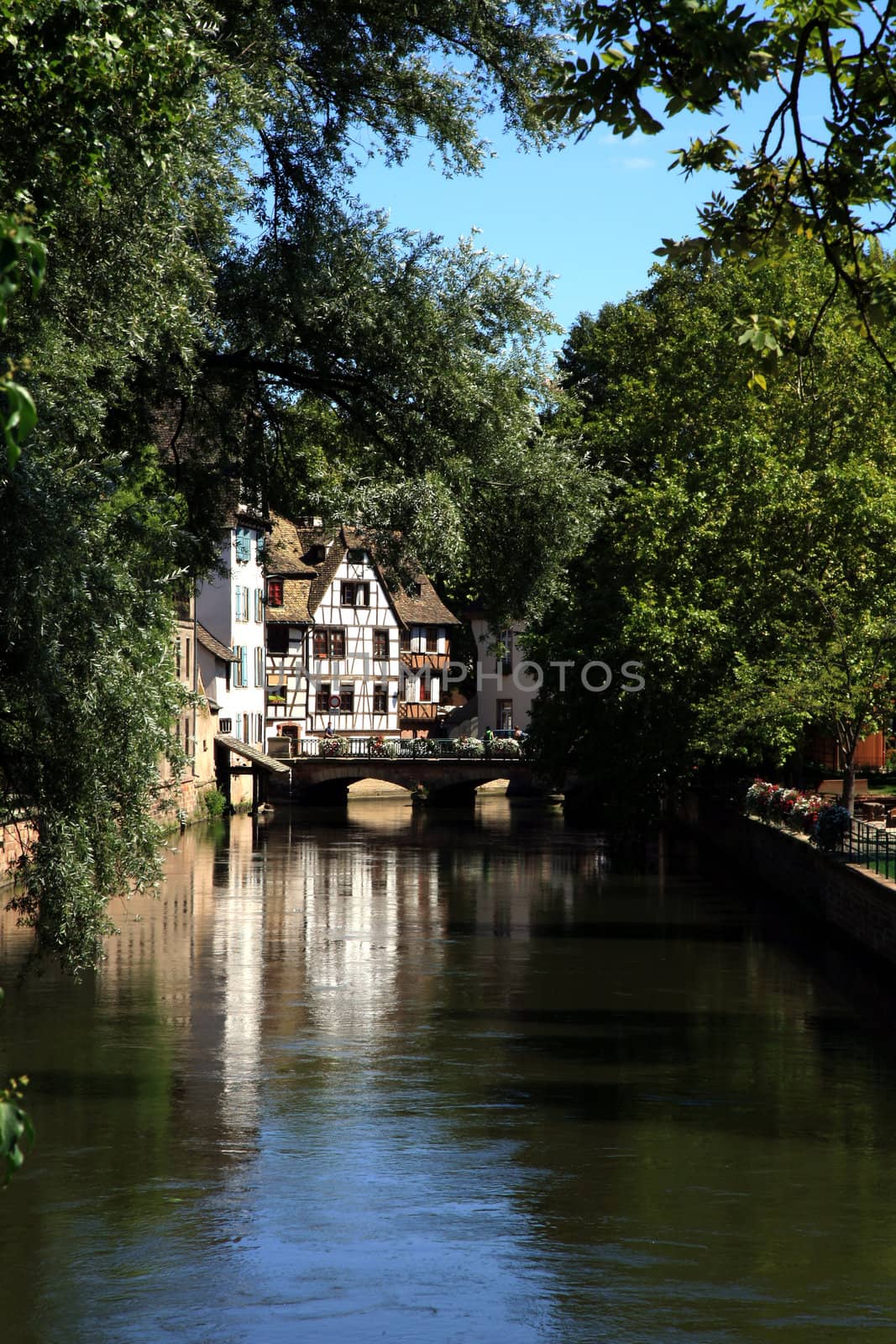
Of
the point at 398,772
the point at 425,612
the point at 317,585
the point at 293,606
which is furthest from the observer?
the point at 425,612

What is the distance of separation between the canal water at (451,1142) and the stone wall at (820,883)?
1.06 m

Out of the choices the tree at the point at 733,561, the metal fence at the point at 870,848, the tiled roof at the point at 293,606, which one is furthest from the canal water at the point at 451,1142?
the tiled roof at the point at 293,606

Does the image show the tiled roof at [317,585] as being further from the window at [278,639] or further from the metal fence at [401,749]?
the metal fence at [401,749]

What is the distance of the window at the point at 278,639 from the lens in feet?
253

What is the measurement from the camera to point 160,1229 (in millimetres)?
15109

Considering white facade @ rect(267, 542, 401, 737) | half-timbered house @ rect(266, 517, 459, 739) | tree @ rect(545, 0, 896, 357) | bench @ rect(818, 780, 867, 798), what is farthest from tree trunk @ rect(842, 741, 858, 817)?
white facade @ rect(267, 542, 401, 737)

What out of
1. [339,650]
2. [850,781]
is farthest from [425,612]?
[850,781]

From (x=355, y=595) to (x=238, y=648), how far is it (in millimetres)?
12021

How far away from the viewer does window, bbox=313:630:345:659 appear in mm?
78812

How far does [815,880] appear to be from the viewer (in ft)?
111

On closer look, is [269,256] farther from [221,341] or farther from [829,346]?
[829,346]

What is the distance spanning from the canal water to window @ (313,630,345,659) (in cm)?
4504

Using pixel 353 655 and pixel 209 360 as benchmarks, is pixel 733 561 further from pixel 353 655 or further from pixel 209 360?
pixel 353 655

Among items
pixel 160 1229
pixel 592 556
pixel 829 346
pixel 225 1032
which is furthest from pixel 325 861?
pixel 160 1229
